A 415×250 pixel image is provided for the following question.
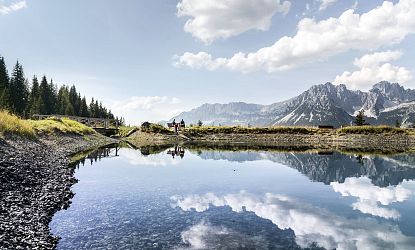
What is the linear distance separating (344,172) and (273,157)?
19805 millimetres

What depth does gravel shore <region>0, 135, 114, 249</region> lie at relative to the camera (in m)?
14.5

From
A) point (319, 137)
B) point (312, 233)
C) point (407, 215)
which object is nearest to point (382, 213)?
point (407, 215)

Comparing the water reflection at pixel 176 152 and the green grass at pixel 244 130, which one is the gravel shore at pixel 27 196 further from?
the green grass at pixel 244 130

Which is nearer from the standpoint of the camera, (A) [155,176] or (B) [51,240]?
(B) [51,240]

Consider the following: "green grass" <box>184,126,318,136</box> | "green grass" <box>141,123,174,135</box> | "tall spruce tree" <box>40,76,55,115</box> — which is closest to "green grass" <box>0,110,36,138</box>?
"green grass" <box>141,123,174,135</box>

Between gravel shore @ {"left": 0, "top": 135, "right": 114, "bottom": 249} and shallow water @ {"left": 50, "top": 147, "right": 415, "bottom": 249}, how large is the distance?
921 millimetres

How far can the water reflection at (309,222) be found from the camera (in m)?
16.7

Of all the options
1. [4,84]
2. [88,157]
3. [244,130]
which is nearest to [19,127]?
[88,157]

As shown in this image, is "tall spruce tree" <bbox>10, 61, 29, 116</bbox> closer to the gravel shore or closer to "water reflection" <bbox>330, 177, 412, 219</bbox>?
the gravel shore

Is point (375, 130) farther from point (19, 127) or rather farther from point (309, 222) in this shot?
point (19, 127)

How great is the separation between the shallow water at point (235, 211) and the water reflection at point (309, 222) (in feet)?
0.17

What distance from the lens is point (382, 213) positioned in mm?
22906

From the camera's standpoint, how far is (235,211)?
22531 mm

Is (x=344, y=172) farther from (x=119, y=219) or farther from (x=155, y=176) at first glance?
(x=119, y=219)
